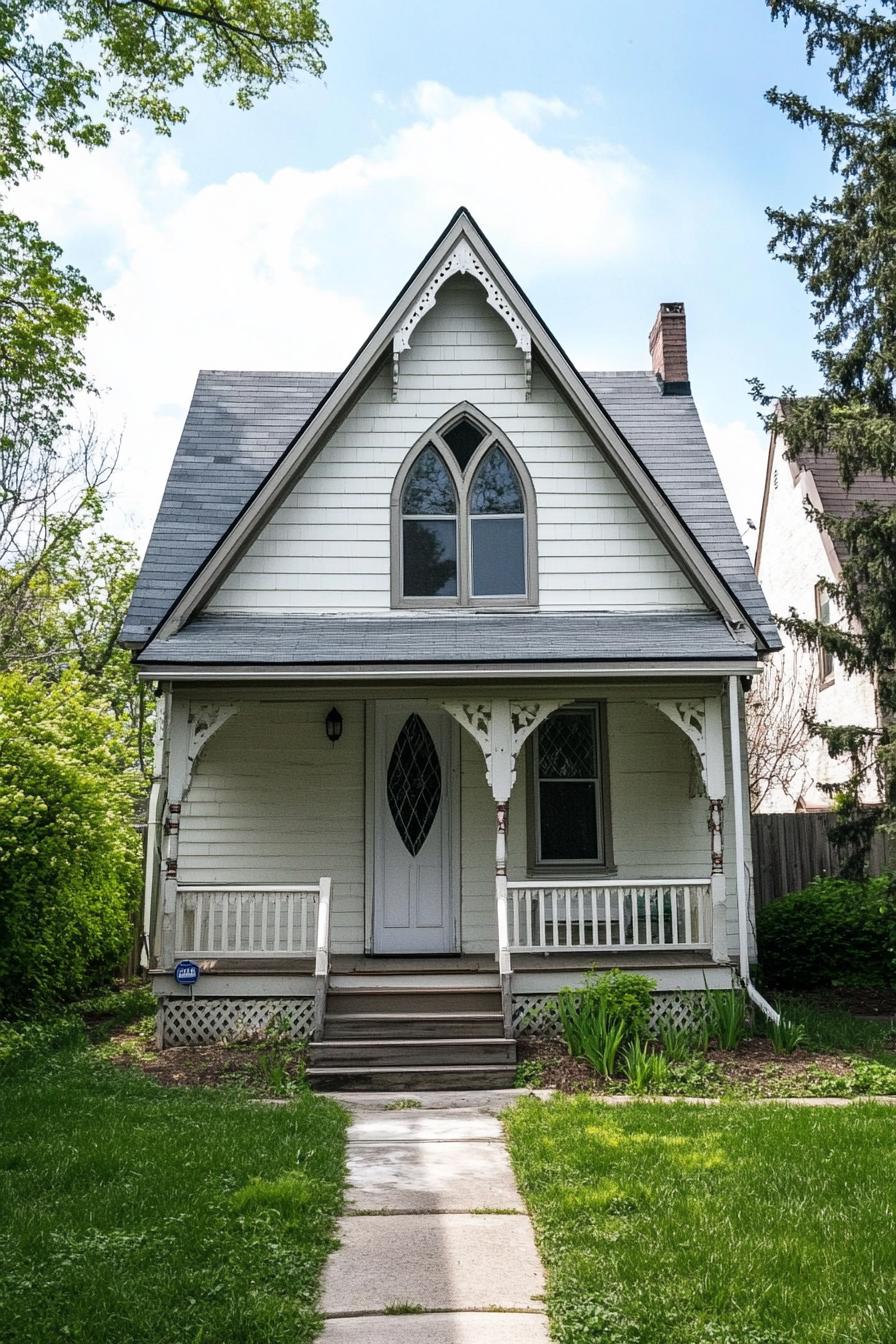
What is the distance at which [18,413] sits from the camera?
18.5 m

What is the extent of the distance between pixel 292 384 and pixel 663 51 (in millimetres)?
6714

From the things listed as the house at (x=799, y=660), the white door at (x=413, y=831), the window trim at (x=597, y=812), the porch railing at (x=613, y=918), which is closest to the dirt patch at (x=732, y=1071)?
the porch railing at (x=613, y=918)

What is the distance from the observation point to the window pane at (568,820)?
11961 millimetres

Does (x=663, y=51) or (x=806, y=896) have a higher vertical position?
(x=663, y=51)

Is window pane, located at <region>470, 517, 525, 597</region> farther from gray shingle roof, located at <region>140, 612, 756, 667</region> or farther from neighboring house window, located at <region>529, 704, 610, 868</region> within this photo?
neighboring house window, located at <region>529, 704, 610, 868</region>

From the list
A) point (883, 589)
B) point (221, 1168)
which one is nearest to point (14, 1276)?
point (221, 1168)

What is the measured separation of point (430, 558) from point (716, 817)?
157 inches

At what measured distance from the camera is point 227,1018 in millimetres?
10156

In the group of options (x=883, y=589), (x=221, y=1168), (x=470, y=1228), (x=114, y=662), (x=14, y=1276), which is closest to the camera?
(x=14, y=1276)

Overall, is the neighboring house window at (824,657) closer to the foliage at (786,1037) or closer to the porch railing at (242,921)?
the foliage at (786,1037)

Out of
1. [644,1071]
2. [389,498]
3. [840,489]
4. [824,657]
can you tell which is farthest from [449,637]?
[840,489]

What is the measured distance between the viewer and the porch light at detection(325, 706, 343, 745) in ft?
38.9

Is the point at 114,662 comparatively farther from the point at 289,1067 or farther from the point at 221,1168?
the point at 221,1168

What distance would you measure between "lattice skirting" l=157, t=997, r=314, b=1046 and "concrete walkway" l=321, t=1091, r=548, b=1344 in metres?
2.63
